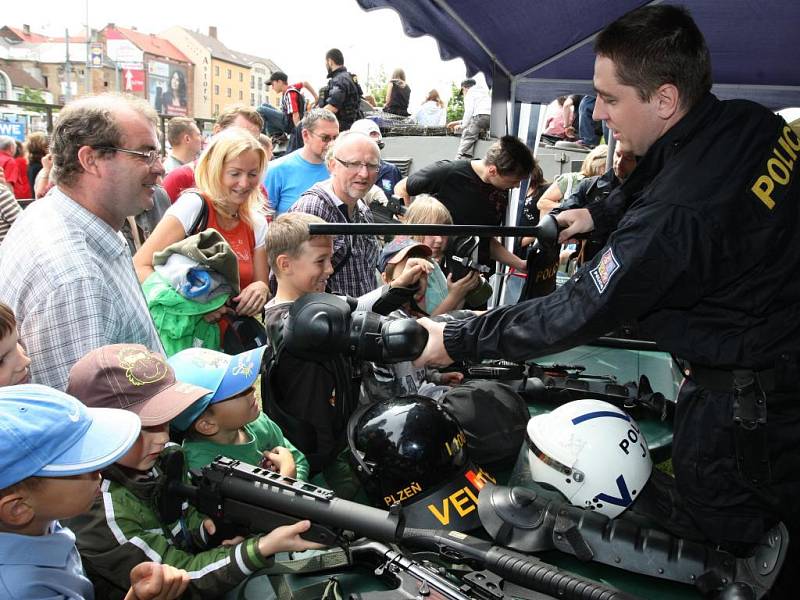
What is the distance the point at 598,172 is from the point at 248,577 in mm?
5475

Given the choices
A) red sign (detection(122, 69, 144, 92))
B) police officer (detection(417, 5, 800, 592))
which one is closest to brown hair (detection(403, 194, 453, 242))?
police officer (detection(417, 5, 800, 592))

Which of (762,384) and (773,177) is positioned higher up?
(773,177)

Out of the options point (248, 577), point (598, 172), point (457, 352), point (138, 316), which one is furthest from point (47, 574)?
point (598, 172)

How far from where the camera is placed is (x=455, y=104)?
16719 millimetres

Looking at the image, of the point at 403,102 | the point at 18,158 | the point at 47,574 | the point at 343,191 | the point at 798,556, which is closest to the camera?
the point at 47,574

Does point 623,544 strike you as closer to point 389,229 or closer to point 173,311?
point 389,229

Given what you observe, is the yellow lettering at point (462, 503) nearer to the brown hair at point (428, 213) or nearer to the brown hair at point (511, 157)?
the brown hair at point (428, 213)

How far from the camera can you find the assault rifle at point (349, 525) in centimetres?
162

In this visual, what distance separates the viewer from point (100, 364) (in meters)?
1.82

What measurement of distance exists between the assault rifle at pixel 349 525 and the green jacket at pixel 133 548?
0.19ft

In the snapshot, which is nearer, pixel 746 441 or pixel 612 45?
pixel 746 441

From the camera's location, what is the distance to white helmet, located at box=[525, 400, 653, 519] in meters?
2.14

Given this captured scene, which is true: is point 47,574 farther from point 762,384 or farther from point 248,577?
point 762,384

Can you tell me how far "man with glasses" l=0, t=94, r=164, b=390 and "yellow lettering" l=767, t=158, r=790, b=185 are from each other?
1.90 m
